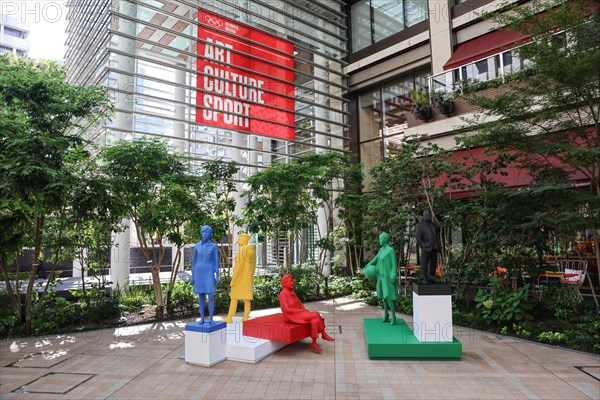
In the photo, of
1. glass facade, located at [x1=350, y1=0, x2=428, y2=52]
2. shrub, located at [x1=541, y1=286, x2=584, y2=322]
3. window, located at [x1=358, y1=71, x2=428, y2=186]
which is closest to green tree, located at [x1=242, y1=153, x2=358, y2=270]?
window, located at [x1=358, y1=71, x2=428, y2=186]

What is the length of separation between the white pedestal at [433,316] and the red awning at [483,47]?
30.1 feet

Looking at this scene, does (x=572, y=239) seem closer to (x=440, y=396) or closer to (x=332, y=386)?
(x=440, y=396)

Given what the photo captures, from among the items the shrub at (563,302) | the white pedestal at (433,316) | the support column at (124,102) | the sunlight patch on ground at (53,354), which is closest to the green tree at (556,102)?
the shrub at (563,302)

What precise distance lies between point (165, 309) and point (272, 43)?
423 inches

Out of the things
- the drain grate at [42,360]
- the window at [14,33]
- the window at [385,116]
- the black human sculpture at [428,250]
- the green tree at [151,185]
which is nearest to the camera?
the drain grate at [42,360]

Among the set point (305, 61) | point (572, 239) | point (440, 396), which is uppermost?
point (305, 61)

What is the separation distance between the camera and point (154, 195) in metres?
10.2

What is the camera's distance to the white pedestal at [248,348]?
21.6 feet

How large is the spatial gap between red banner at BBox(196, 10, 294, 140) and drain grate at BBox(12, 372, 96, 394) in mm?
8724

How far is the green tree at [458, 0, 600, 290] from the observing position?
7.46 metres

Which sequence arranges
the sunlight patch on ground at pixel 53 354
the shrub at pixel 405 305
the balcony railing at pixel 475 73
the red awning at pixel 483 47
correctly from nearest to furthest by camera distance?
the sunlight patch on ground at pixel 53 354
the shrub at pixel 405 305
the balcony railing at pixel 475 73
the red awning at pixel 483 47

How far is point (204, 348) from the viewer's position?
6418 millimetres

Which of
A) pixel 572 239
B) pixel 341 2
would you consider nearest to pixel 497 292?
pixel 572 239

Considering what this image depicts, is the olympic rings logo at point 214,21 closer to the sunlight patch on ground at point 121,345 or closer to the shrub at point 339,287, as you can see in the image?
the shrub at point 339,287
